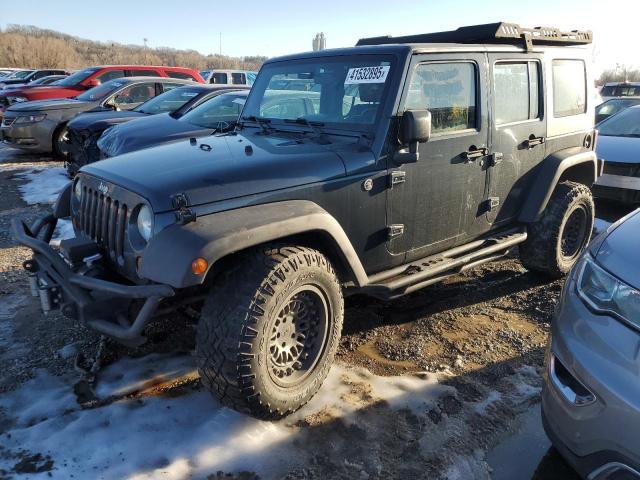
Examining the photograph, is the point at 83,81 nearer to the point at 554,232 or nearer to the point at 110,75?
the point at 110,75

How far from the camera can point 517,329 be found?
12.8ft

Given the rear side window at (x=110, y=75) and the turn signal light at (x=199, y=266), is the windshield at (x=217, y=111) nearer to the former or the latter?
the turn signal light at (x=199, y=266)

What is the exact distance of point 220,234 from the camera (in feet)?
7.81

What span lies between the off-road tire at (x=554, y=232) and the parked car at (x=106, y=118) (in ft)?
16.6

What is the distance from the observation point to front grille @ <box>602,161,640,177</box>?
6.44 metres

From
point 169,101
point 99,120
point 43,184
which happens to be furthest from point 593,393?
point 43,184

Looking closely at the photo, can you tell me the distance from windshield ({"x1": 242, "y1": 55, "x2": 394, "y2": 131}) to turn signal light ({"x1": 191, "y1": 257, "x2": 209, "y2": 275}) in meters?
1.47

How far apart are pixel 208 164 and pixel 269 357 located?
1100 mm

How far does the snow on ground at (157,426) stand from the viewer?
7.92 feet

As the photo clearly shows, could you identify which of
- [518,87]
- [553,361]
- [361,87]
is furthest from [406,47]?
[553,361]

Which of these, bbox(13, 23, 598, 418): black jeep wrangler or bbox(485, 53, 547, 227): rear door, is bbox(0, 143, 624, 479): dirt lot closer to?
bbox(13, 23, 598, 418): black jeep wrangler

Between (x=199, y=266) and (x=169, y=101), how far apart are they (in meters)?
7.05

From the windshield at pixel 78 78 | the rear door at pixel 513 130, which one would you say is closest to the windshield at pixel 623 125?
the rear door at pixel 513 130

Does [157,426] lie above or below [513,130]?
below
